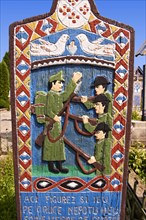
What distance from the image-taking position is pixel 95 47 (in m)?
2.18

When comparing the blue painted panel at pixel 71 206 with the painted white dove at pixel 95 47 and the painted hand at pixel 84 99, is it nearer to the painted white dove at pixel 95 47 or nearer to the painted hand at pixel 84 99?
the painted hand at pixel 84 99

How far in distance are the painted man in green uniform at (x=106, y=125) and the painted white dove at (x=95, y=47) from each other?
302 millimetres

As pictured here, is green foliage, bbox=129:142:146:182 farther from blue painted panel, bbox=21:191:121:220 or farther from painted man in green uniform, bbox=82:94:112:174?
painted man in green uniform, bbox=82:94:112:174

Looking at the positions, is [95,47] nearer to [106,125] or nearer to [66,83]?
[66,83]

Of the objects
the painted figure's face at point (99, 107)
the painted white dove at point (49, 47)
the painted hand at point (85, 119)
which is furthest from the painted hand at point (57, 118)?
the painted white dove at point (49, 47)

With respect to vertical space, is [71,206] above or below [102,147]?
below

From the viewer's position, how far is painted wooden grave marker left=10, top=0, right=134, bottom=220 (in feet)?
7.08

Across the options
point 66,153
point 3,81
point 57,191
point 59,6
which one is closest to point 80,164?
point 66,153

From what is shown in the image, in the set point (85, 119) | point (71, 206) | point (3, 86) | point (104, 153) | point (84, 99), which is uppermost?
point (3, 86)

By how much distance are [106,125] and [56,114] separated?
369 mm

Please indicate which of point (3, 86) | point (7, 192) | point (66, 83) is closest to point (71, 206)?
point (66, 83)

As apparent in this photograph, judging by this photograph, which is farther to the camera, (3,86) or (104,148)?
(3,86)

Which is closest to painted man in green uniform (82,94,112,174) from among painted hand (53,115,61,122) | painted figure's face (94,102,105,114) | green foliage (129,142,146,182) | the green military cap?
painted figure's face (94,102,105,114)

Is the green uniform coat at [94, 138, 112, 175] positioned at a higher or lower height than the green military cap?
lower
